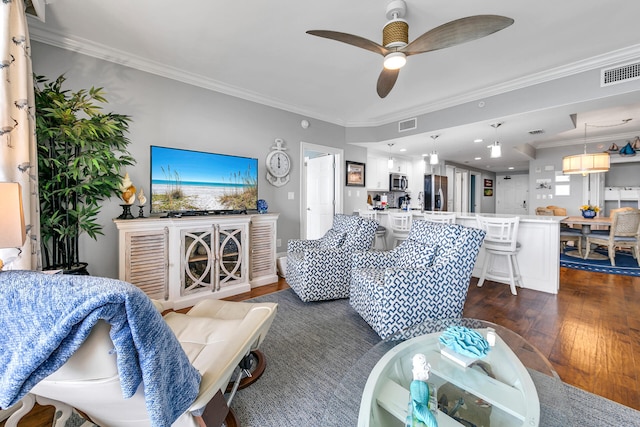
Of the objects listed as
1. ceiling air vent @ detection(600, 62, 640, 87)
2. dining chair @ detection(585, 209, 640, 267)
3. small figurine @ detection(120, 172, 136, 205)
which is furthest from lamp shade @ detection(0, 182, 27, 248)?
dining chair @ detection(585, 209, 640, 267)

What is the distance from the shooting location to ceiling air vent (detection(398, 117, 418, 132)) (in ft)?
14.6

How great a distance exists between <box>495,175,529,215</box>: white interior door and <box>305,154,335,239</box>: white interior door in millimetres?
8925

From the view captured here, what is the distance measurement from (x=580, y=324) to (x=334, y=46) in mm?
3464

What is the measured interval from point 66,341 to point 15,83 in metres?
2.15

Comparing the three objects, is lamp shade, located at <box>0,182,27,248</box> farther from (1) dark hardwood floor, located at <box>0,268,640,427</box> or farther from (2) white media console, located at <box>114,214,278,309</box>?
(2) white media console, located at <box>114,214,278,309</box>

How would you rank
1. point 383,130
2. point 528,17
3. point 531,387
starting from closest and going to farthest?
point 531,387
point 528,17
point 383,130

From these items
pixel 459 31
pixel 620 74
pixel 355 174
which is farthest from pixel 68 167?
pixel 620 74

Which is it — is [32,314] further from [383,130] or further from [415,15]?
[383,130]

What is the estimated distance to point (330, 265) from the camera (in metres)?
2.87

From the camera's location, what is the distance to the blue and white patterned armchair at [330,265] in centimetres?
281

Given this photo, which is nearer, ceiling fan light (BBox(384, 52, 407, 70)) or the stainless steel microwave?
ceiling fan light (BBox(384, 52, 407, 70))

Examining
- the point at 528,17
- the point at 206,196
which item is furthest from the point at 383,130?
the point at 206,196

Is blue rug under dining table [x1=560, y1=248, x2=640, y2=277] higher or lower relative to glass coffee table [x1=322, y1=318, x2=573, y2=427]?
lower

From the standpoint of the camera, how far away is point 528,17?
7.26 feet
